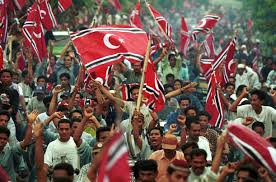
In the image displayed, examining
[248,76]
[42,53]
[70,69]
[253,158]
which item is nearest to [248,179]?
[253,158]

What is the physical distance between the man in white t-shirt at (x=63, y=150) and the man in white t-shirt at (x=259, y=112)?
2483mm

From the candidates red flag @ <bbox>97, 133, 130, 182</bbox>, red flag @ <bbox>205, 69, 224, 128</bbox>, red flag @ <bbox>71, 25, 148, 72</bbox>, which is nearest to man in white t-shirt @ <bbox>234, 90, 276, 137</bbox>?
red flag @ <bbox>71, 25, 148, 72</bbox>

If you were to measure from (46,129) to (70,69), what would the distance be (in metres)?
6.87

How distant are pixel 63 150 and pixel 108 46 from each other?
2.34 m

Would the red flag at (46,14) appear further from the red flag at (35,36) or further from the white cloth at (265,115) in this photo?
the white cloth at (265,115)

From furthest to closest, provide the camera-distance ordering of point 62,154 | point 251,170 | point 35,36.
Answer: point 35,36
point 62,154
point 251,170

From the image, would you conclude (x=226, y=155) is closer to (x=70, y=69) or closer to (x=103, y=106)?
(x=103, y=106)

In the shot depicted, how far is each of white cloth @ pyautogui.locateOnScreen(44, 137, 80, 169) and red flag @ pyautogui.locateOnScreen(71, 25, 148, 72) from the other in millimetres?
1940

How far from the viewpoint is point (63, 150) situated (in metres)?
13.3

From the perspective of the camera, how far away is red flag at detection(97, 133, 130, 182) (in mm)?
8772

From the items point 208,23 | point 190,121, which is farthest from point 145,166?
point 208,23

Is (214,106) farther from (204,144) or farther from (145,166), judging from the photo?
(145,166)

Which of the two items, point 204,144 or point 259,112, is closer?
point 204,144

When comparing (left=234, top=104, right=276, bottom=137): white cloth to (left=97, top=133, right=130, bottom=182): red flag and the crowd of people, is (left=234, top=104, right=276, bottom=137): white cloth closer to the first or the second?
the crowd of people
